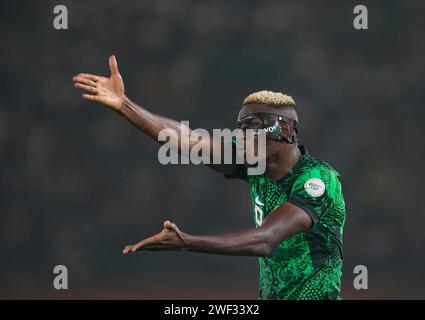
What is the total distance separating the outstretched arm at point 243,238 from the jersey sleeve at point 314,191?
0.22ft

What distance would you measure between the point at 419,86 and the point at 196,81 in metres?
2.97

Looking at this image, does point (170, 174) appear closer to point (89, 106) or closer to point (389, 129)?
point (89, 106)

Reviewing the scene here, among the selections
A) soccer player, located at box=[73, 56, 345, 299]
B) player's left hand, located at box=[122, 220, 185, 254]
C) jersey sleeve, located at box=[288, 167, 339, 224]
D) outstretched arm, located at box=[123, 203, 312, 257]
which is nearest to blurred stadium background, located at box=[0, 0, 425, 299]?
soccer player, located at box=[73, 56, 345, 299]

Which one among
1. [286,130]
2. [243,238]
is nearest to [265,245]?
[243,238]

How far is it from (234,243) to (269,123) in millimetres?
1087

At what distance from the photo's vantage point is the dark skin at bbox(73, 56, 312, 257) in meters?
3.58

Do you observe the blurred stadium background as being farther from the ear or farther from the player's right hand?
the player's right hand

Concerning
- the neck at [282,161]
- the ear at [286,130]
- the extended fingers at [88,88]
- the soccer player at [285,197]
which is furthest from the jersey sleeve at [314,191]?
the extended fingers at [88,88]

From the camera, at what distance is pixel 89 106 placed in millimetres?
10438

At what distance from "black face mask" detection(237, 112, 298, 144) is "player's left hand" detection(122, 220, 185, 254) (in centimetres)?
131

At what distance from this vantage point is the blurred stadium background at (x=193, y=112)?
10.2 meters

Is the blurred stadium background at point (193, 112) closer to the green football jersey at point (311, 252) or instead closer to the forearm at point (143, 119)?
the green football jersey at point (311, 252)

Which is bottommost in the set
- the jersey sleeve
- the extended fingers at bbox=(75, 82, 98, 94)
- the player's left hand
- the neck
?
the player's left hand

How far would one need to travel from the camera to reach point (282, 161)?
15.5ft
